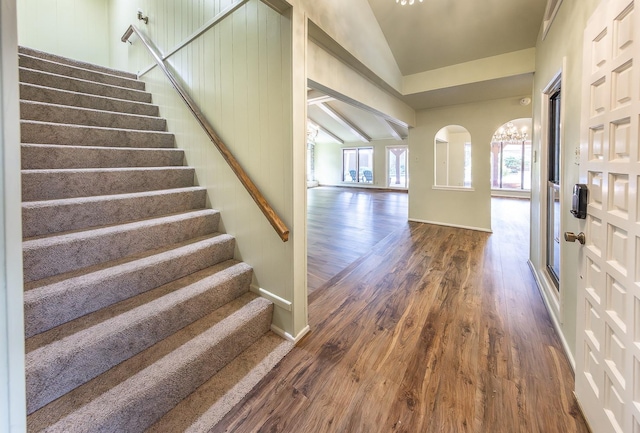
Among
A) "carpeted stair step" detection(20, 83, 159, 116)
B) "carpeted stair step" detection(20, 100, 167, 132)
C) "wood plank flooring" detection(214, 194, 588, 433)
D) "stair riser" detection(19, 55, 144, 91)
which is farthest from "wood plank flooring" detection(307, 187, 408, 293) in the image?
"stair riser" detection(19, 55, 144, 91)

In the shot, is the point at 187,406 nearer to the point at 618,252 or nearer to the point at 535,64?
the point at 618,252

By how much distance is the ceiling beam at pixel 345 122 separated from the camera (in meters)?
9.78

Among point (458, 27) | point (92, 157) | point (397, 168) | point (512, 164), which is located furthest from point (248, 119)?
point (512, 164)

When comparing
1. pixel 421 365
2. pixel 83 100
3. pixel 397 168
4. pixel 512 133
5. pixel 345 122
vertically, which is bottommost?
pixel 421 365

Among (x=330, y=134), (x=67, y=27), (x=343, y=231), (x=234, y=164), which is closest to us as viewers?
(x=234, y=164)

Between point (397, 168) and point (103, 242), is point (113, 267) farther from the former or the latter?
point (397, 168)

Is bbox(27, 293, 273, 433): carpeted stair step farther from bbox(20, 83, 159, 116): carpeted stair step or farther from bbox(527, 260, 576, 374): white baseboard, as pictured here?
bbox(20, 83, 159, 116): carpeted stair step

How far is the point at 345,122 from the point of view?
11.0 metres

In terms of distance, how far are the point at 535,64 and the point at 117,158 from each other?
481 centimetres

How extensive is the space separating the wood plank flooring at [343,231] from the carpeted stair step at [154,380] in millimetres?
1178

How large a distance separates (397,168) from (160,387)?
508 inches

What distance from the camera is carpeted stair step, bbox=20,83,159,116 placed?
8.12 feet

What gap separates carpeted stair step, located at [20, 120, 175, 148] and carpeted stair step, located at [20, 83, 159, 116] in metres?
0.49

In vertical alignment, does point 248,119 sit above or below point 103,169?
above
